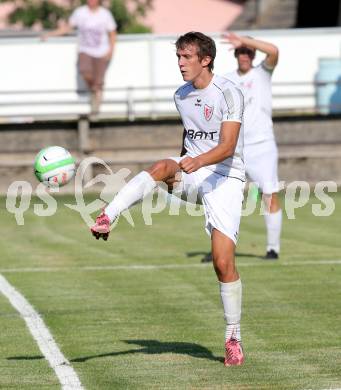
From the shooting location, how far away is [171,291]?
43.8 ft

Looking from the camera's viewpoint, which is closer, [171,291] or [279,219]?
[171,291]

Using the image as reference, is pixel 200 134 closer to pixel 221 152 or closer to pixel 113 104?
pixel 221 152

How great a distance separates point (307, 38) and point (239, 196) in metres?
18.2

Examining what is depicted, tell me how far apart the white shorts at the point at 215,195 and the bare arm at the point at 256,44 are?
3693 millimetres

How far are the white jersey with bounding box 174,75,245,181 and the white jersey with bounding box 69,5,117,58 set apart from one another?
642 inches

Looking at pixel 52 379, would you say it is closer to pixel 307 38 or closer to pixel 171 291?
pixel 171 291

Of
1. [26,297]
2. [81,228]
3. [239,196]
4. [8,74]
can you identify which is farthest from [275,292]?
[8,74]

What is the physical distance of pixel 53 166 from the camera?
392 inches

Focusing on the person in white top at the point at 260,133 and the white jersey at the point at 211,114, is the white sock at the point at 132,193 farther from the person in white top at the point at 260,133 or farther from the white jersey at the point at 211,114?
the person in white top at the point at 260,133

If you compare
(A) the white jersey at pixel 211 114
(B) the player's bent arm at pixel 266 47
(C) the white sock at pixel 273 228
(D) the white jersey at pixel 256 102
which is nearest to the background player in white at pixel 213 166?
(A) the white jersey at pixel 211 114

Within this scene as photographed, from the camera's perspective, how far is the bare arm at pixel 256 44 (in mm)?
13133

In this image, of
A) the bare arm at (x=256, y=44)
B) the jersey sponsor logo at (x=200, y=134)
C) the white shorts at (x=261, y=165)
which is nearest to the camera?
the jersey sponsor logo at (x=200, y=134)

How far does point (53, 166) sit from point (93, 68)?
16840 millimetres

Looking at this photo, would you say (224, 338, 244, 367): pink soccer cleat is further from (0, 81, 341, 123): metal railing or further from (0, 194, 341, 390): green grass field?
(0, 81, 341, 123): metal railing
